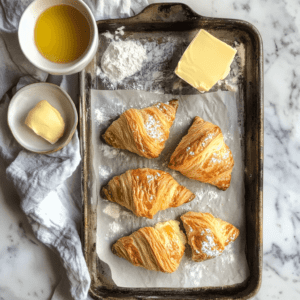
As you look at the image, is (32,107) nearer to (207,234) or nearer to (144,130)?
(144,130)

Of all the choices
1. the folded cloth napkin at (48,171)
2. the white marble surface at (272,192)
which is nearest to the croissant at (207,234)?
the white marble surface at (272,192)

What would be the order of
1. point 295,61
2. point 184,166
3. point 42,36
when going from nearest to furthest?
point 42,36, point 184,166, point 295,61

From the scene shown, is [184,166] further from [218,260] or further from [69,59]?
[69,59]

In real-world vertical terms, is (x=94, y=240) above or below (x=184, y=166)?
below

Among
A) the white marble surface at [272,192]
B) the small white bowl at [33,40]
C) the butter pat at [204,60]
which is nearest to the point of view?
the small white bowl at [33,40]

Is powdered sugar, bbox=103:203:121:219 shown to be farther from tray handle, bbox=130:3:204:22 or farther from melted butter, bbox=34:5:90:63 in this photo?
tray handle, bbox=130:3:204:22

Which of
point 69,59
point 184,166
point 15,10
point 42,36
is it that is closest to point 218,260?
point 184,166

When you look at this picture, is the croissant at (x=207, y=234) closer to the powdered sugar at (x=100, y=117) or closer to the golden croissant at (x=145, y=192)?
the golden croissant at (x=145, y=192)
